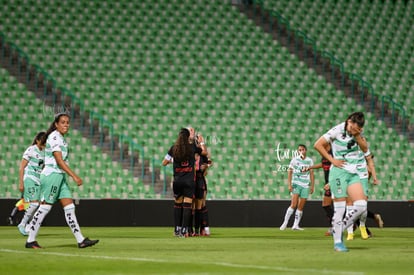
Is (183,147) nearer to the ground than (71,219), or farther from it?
farther from it

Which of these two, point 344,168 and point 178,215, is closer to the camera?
point 344,168

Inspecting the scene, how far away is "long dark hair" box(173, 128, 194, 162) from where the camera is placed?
18094 millimetres

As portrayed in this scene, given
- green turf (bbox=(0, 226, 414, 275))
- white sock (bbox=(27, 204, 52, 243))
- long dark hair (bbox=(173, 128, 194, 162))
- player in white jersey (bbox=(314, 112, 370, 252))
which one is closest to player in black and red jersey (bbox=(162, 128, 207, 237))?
long dark hair (bbox=(173, 128, 194, 162))

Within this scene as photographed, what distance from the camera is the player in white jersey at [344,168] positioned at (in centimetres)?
1304

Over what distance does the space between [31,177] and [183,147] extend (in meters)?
3.64

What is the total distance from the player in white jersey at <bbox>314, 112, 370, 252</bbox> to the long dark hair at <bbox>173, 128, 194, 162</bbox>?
5.28 metres

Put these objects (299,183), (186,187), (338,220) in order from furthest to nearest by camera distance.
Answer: (299,183), (186,187), (338,220)

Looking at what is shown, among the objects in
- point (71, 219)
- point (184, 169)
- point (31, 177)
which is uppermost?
point (184, 169)

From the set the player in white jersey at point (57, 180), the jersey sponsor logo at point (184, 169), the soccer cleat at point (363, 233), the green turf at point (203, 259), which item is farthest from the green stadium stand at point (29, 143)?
the player in white jersey at point (57, 180)

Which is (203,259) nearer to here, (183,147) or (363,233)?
(183,147)

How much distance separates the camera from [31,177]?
19.4m

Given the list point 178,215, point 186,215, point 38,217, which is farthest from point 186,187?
point 38,217

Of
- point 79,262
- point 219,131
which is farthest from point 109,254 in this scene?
point 219,131

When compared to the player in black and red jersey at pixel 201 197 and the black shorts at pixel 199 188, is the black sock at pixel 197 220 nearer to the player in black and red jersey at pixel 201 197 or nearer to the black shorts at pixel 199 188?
the player in black and red jersey at pixel 201 197
